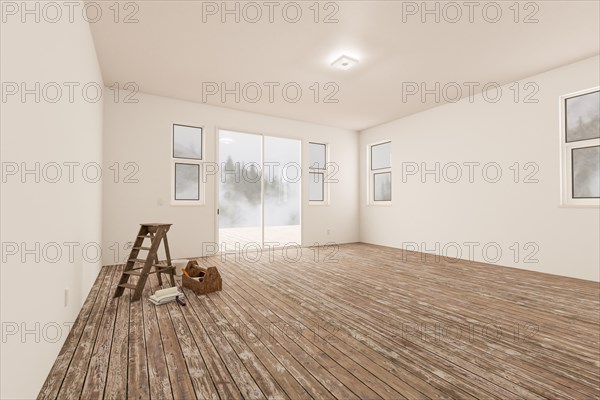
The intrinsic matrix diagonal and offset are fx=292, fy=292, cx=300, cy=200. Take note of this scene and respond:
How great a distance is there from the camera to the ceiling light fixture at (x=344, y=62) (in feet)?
12.6

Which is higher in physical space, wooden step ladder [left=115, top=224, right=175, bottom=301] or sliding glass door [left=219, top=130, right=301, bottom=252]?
sliding glass door [left=219, top=130, right=301, bottom=252]

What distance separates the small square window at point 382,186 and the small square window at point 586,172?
10.8ft

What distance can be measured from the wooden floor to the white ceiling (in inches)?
116

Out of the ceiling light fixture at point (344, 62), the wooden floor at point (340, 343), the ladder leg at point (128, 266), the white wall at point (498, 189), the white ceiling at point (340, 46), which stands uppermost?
the white ceiling at point (340, 46)

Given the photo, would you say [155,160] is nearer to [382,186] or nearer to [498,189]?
[382,186]

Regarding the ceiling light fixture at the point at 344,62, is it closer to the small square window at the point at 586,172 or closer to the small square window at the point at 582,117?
the small square window at the point at 582,117

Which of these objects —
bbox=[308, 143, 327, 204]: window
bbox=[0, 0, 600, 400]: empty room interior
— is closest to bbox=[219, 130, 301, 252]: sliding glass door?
bbox=[0, 0, 600, 400]: empty room interior

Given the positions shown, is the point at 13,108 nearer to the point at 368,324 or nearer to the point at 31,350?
the point at 31,350

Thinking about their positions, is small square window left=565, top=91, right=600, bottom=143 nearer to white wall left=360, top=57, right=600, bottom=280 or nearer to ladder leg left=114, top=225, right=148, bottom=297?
white wall left=360, top=57, right=600, bottom=280

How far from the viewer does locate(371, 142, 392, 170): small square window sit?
275 inches

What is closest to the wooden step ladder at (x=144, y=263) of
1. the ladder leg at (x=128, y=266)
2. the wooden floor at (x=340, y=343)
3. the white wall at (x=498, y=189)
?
the ladder leg at (x=128, y=266)

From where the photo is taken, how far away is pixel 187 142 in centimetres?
554

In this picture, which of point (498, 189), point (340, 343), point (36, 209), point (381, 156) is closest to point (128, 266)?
point (36, 209)

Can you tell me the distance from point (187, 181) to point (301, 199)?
99.2 inches
